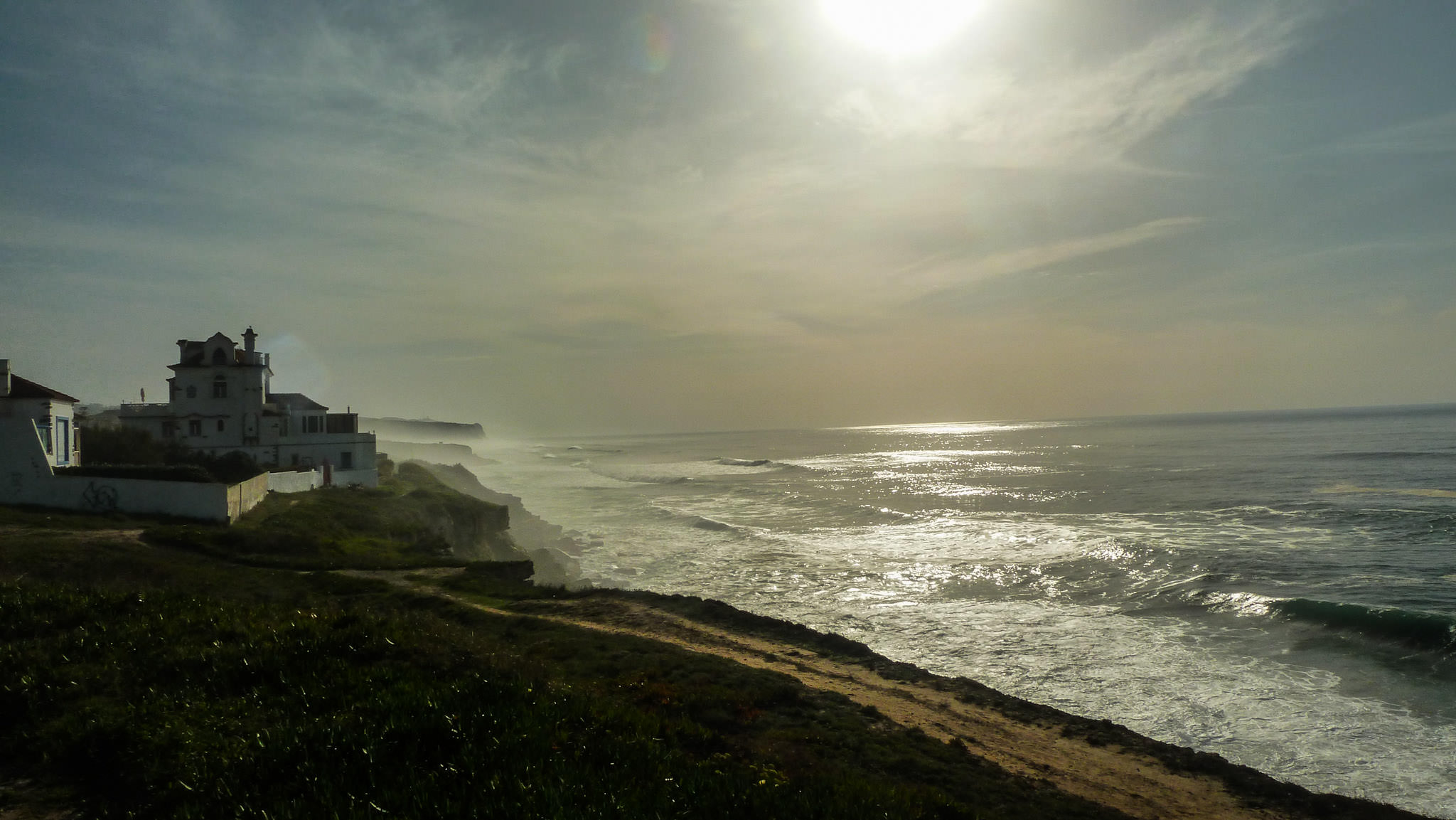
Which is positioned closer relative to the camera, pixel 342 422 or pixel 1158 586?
pixel 1158 586

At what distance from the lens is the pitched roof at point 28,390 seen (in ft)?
97.6

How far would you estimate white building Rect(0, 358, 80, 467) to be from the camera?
29.4m

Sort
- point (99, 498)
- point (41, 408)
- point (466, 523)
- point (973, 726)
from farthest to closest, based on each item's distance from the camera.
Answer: point (466, 523), point (41, 408), point (99, 498), point (973, 726)

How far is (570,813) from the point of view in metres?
5.43

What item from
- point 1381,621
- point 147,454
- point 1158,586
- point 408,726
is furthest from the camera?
point 147,454

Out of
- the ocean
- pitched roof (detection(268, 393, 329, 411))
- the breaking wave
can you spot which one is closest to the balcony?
pitched roof (detection(268, 393, 329, 411))

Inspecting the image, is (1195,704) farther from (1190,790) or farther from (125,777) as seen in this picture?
(125,777)

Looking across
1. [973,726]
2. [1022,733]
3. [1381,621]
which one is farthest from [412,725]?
[1381,621]

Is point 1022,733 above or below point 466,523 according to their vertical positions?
below

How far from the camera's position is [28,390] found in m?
30.1

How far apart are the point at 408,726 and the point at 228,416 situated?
141 feet

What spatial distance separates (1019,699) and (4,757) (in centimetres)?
1504

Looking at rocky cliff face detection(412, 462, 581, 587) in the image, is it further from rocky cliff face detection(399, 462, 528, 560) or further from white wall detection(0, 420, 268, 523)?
white wall detection(0, 420, 268, 523)

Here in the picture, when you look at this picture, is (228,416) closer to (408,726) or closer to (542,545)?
(542,545)
